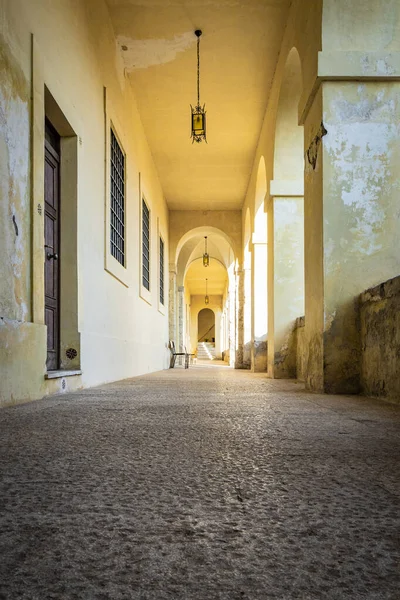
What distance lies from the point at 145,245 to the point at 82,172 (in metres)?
5.79

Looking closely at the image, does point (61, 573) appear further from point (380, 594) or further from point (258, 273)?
point (258, 273)

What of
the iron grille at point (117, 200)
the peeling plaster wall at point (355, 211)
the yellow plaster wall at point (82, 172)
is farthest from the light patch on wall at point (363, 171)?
the iron grille at point (117, 200)

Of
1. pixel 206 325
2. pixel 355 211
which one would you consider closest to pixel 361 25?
pixel 355 211

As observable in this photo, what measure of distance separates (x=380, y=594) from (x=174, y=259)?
622 inches

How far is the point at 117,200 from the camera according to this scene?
7.82 metres

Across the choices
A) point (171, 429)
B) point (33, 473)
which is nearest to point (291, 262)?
point (171, 429)

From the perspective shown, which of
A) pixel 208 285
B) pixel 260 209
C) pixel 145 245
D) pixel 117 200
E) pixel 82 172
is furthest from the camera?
pixel 208 285

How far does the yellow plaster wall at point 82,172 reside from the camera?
3.45 meters

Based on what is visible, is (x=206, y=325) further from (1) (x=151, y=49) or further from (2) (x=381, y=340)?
(2) (x=381, y=340)

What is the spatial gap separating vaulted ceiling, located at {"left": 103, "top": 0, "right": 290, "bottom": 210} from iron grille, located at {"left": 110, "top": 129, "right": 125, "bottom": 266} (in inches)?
58.9

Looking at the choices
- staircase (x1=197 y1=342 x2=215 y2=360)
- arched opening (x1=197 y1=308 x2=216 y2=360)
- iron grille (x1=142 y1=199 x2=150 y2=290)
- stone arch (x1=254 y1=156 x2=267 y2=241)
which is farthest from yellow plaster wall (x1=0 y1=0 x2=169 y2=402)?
arched opening (x1=197 y1=308 x2=216 y2=360)

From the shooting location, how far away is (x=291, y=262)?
823cm

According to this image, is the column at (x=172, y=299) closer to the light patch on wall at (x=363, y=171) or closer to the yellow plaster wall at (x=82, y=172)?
the yellow plaster wall at (x=82, y=172)

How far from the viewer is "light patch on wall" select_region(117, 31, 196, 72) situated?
7461mm
